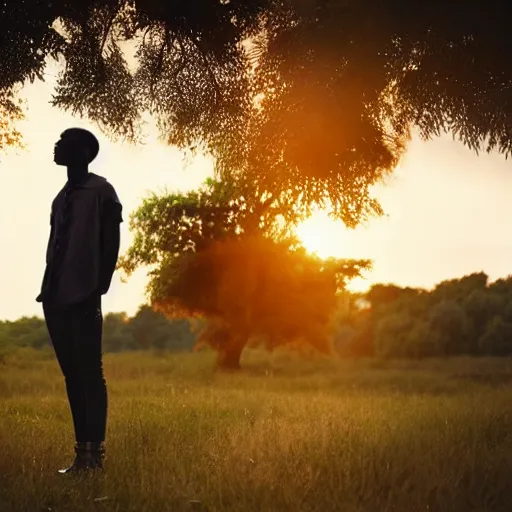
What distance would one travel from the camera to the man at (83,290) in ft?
20.5

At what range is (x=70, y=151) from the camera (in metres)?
6.64

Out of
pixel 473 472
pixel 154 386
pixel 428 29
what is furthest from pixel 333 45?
pixel 154 386

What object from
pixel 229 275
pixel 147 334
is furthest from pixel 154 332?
pixel 229 275

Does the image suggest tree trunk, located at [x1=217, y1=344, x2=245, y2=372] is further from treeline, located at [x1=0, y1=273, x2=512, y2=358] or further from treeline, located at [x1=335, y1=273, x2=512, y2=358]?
treeline, located at [x1=335, y1=273, x2=512, y2=358]

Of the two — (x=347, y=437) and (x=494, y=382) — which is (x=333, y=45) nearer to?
(x=347, y=437)

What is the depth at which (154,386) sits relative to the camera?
59.1 feet

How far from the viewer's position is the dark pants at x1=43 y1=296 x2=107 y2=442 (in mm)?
6254

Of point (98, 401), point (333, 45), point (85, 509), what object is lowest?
point (85, 509)

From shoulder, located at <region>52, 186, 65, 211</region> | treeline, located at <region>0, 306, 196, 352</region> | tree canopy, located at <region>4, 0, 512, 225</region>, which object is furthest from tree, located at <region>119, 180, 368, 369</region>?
treeline, located at <region>0, 306, 196, 352</region>

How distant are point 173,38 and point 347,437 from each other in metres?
6.94

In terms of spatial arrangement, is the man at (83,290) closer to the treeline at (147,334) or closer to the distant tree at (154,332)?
the treeline at (147,334)

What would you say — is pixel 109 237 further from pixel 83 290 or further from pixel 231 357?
pixel 231 357

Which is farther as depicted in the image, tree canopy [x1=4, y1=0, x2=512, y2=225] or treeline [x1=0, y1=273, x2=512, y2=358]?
treeline [x1=0, y1=273, x2=512, y2=358]

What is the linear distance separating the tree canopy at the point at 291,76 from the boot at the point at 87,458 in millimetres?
6304
